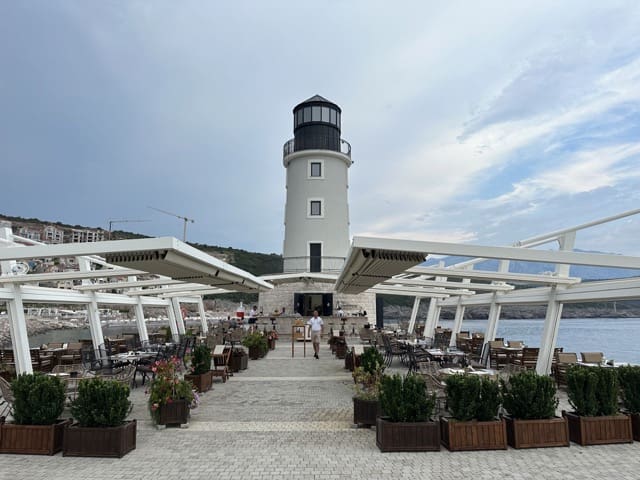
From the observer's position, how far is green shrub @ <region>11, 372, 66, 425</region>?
525 cm

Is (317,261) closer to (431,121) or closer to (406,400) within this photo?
(431,121)

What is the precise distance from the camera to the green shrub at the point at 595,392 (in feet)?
18.3

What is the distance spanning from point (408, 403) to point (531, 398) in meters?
1.49

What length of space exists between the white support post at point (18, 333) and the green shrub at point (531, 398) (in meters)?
8.81

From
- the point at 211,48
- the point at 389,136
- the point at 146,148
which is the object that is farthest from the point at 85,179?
the point at 389,136

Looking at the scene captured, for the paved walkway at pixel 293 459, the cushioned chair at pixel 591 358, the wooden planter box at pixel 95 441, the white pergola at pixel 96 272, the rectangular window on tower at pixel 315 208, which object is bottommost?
the paved walkway at pixel 293 459

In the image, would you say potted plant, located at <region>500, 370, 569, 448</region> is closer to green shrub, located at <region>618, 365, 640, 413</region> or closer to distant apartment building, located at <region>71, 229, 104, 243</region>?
green shrub, located at <region>618, 365, 640, 413</region>

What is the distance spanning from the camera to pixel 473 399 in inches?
211

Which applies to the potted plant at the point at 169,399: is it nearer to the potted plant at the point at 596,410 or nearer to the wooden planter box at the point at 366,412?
the wooden planter box at the point at 366,412

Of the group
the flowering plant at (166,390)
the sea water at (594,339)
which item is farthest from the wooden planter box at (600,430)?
the sea water at (594,339)

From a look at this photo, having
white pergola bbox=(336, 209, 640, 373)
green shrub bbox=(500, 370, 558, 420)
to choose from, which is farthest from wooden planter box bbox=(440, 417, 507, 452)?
white pergola bbox=(336, 209, 640, 373)

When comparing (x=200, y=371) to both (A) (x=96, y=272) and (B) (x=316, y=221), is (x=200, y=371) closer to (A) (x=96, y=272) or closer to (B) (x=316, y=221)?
(A) (x=96, y=272)

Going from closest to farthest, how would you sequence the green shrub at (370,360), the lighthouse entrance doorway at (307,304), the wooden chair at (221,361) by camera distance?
1. the green shrub at (370,360)
2. the wooden chair at (221,361)
3. the lighthouse entrance doorway at (307,304)

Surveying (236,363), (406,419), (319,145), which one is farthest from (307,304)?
(406,419)
